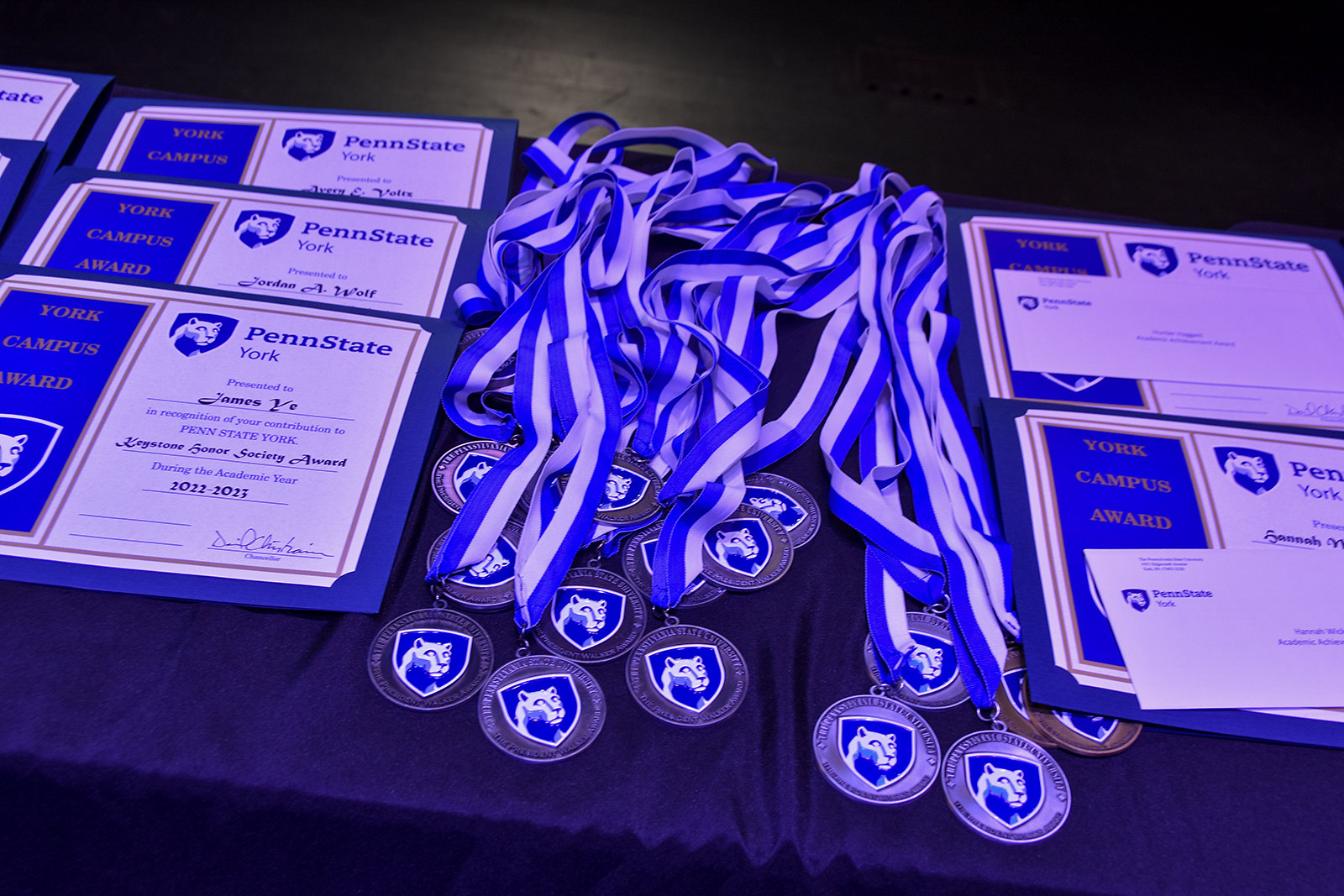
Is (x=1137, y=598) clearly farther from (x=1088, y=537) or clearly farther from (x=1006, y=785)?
(x=1006, y=785)

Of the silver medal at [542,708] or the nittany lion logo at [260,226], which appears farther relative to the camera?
the nittany lion logo at [260,226]

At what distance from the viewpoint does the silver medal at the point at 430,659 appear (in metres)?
0.86

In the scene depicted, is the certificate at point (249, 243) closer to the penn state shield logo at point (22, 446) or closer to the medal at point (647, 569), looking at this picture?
the penn state shield logo at point (22, 446)

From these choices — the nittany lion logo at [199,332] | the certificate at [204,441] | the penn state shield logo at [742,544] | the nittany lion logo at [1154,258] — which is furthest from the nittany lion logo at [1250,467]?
the nittany lion logo at [199,332]

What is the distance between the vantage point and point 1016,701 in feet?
3.01

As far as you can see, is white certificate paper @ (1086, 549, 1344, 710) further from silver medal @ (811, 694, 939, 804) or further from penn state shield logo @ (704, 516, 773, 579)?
penn state shield logo @ (704, 516, 773, 579)

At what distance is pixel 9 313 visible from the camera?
105 centimetres

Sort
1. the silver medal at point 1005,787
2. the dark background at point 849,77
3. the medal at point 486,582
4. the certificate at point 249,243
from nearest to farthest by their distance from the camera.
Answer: the silver medal at point 1005,787 → the medal at point 486,582 → the certificate at point 249,243 → the dark background at point 849,77

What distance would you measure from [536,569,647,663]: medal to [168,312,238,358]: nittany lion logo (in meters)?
0.53

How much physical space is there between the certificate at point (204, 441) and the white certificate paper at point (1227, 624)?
31.4 inches

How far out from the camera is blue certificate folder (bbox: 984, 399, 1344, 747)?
0.89 m

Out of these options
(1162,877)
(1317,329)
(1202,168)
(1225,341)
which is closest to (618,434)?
(1162,877)

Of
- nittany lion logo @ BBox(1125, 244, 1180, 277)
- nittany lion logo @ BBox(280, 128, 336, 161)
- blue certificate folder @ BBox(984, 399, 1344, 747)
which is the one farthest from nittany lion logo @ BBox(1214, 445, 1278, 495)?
nittany lion logo @ BBox(280, 128, 336, 161)

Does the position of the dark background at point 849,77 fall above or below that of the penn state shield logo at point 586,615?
above
